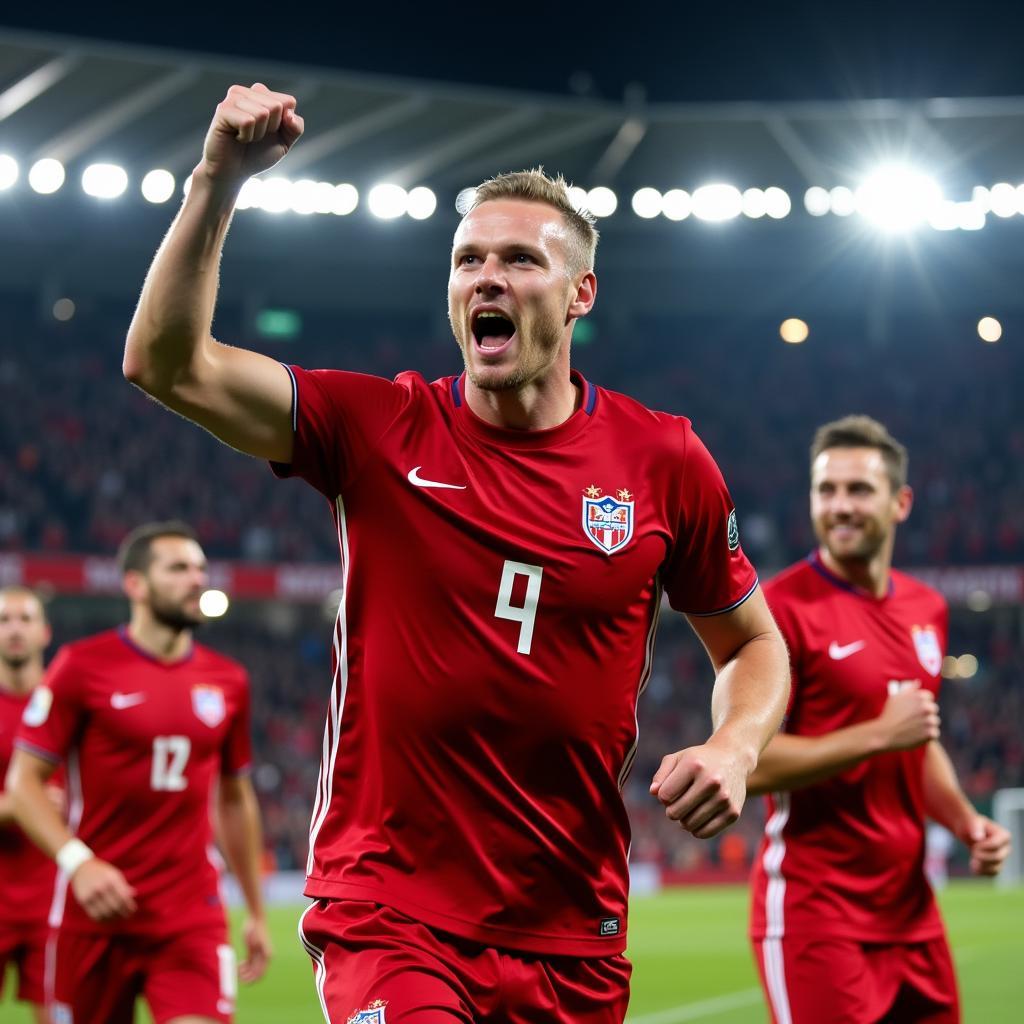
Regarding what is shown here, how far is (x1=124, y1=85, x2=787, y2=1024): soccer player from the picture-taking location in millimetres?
3443

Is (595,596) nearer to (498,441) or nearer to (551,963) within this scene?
(498,441)

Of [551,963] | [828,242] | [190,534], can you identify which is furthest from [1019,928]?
[828,242]

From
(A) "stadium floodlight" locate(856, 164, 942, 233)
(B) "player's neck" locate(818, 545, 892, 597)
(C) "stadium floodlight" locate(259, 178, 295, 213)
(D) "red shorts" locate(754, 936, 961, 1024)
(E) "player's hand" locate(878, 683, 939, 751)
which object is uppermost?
(A) "stadium floodlight" locate(856, 164, 942, 233)

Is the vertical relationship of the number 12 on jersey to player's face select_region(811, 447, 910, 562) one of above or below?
below

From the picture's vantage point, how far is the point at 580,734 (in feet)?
11.8

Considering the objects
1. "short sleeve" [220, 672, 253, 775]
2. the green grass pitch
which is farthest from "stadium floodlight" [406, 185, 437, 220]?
"short sleeve" [220, 672, 253, 775]

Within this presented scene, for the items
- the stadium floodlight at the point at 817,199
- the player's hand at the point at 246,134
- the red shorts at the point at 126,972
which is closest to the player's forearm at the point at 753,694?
the player's hand at the point at 246,134

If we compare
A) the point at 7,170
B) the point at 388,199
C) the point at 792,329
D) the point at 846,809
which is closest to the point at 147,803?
the point at 846,809

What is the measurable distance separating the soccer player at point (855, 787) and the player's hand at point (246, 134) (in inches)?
114

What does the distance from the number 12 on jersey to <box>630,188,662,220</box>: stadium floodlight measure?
32236 mm

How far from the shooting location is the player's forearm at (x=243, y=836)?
24.5 ft

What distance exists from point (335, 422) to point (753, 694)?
3.72ft

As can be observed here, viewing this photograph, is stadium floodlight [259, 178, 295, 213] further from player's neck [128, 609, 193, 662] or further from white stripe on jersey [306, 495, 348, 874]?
white stripe on jersey [306, 495, 348, 874]

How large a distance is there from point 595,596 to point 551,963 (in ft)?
2.54
